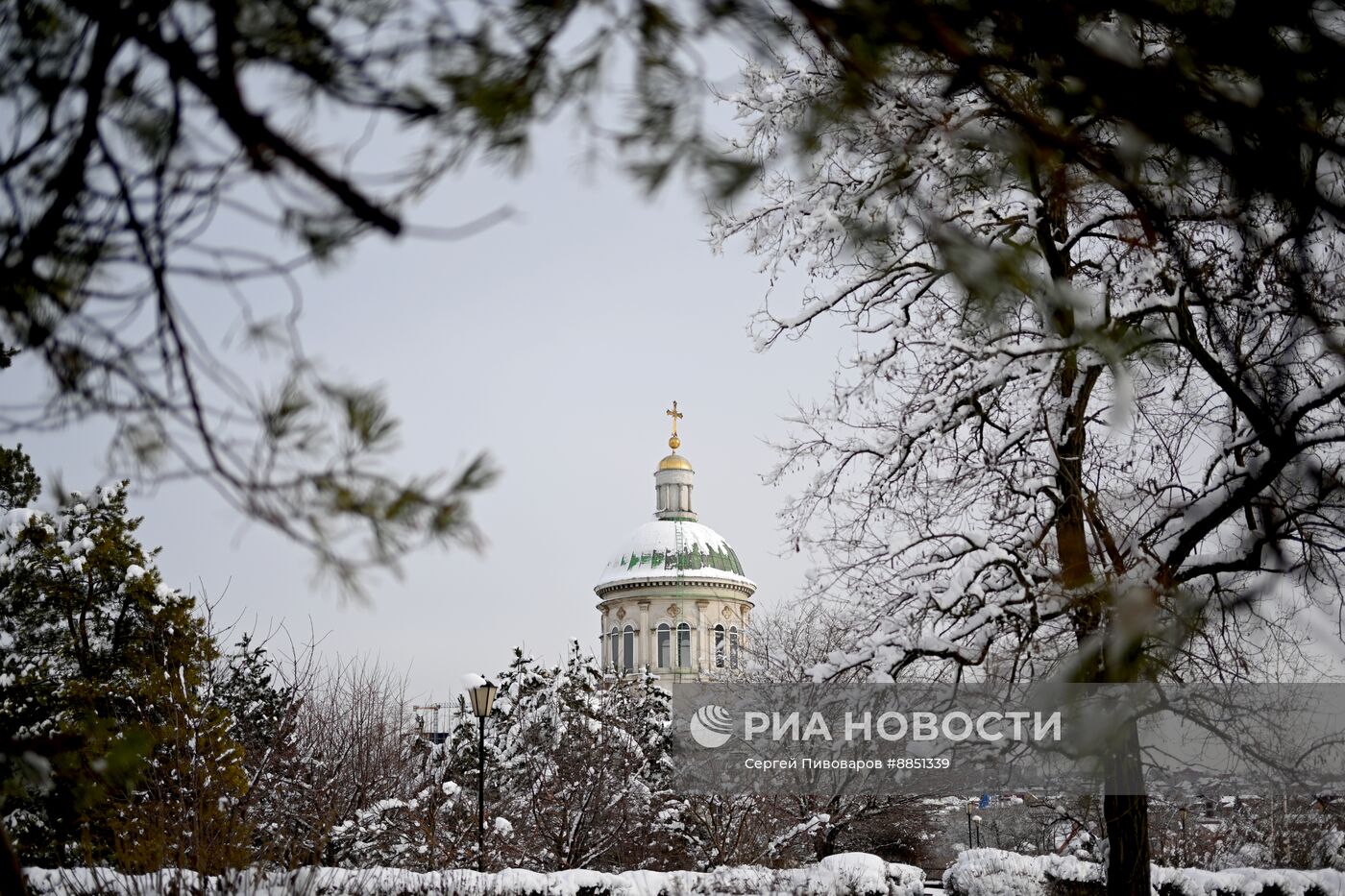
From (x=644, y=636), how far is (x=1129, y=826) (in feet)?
138

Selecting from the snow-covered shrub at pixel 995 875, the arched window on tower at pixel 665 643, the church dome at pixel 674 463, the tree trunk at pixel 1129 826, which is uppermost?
the church dome at pixel 674 463

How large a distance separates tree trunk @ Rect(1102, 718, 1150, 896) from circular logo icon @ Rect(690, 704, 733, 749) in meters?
11.2

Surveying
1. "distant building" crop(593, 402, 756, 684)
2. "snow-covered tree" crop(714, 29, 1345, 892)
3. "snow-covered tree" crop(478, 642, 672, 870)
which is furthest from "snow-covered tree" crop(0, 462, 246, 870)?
"distant building" crop(593, 402, 756, 684)

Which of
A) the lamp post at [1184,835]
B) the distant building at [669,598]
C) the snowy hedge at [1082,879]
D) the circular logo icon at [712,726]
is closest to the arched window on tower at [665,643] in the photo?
the distant building at [669,598]

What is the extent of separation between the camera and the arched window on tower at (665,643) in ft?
166

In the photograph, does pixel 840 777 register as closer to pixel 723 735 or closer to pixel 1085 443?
pixel 723 735

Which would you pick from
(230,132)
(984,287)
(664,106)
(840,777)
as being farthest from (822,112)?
(840,777)

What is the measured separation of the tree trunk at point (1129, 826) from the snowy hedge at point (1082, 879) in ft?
19.2

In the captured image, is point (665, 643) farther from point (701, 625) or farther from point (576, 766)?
point (576, 766)

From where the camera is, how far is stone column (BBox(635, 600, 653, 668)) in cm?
5069

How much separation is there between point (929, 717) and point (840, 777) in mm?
10197

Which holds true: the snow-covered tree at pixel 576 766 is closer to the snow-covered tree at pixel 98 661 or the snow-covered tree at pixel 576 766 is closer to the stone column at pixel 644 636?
the snow-covered tree at pixel 98 661

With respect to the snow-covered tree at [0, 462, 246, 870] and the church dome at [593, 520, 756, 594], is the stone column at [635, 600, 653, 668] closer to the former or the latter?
the church dome at [593, 520, 756, 594]

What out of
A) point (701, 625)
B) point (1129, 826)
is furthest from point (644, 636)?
point (1129, 826)
